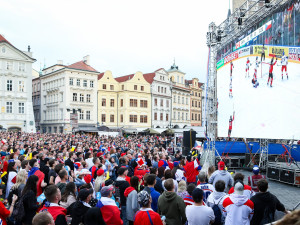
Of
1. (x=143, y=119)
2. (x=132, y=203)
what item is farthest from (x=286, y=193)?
(x=143, y=119)

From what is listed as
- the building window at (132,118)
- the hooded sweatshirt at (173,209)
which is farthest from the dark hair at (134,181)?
the building window at (132,118)

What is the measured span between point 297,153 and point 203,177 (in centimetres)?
1215

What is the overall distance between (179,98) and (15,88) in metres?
32.6

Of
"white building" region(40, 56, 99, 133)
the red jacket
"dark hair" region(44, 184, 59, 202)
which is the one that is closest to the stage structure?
the red jacket

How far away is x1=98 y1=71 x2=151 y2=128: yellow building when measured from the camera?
49.8 meters

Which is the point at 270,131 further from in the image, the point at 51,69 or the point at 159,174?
the point at 51,69

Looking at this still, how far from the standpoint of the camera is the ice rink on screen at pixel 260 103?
11188mm

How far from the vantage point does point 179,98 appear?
197ft

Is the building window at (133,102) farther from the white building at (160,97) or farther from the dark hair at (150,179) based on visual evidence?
the dark hair at (150,179)

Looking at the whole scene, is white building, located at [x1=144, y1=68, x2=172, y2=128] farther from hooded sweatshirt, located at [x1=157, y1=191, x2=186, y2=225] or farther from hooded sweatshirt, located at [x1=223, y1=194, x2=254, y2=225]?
hooded sweatshirt, located at [x1=223, y1=194, x2=254, y2=225]

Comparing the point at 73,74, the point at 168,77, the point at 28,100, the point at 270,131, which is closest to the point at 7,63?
the point at 28,100

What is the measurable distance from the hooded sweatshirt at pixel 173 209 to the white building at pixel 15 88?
42700 mm

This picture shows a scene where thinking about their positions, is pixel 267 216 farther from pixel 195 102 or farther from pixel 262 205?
pixel 195 102

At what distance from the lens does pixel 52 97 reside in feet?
161
